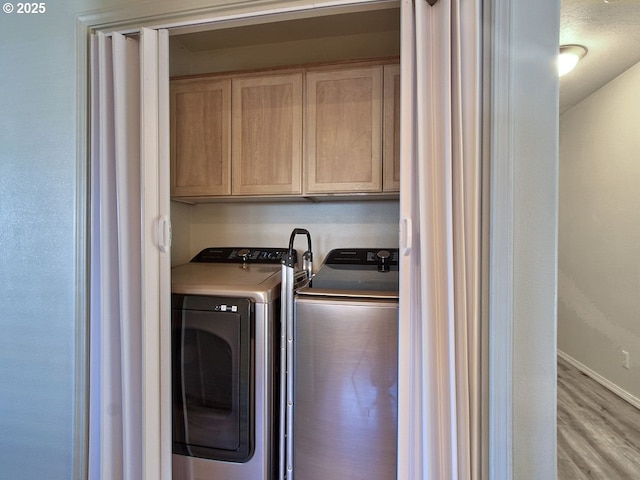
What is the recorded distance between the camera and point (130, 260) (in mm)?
1190

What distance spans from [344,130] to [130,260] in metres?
1.25

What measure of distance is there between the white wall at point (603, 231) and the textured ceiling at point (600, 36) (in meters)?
0.13

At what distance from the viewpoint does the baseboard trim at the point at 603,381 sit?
87.8 inches

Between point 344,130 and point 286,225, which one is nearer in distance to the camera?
point 344,130

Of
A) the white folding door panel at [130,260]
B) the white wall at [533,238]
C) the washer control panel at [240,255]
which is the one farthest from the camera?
the washer control panel at [240,255]

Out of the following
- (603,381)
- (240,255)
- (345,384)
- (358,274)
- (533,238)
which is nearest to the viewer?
(533,238)

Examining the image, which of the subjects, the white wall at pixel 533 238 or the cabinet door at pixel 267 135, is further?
the cabinet door at pixel 267 135

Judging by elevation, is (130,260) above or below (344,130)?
below

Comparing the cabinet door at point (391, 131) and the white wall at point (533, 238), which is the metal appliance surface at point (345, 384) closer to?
the white wall at point (533, 238)

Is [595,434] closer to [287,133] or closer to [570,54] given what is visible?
[570,54]

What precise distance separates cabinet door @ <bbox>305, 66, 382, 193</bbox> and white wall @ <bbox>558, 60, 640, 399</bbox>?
6.81 ft

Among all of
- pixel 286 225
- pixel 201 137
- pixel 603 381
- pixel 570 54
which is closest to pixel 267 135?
pixel 201 137

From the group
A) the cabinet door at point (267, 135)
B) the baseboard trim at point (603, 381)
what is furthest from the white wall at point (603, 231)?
the cabinet door at point (267, 135)

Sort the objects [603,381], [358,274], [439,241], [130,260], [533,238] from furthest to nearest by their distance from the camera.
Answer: [603,381], [358,274], [130,260], [439,241], [533,238]
